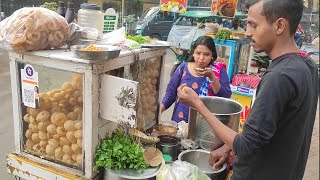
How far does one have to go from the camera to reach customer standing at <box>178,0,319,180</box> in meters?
1.16

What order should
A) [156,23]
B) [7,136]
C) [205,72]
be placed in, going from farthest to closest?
[156,23]
[7,136]
[205,72]

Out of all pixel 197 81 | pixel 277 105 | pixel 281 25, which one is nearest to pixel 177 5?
pixel 197 81

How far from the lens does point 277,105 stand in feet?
3.76

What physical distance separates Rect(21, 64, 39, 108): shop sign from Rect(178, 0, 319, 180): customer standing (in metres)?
0.95

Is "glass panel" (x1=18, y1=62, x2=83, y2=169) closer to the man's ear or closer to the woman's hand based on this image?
the man's ear

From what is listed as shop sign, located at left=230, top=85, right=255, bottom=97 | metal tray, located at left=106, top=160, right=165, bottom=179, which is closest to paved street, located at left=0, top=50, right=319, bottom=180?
shop sign, located at left=230, top=85, right=255, bottom=97

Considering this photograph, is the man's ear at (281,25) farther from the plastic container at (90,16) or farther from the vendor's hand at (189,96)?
the plastic container at (90,16)

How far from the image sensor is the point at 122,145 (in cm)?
151

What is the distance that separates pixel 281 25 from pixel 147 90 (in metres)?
0.94

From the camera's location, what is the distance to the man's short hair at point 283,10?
3.96 feet

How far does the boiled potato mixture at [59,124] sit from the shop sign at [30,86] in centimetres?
4

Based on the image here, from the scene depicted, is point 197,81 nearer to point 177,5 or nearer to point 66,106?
point 66,106

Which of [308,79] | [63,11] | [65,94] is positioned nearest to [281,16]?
[308,79]

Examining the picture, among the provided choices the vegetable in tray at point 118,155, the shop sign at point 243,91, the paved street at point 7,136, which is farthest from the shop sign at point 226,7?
the vegetable in tray at point 118,155
